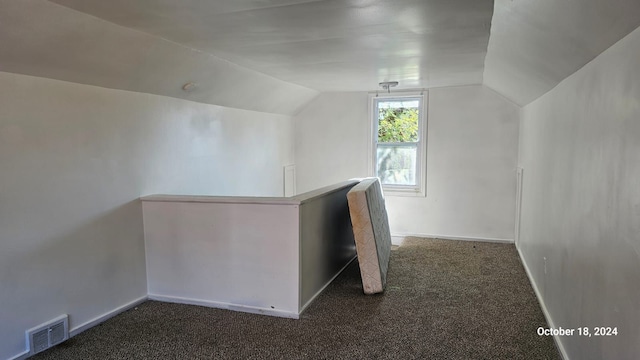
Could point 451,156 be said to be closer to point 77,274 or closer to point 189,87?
point 189,87

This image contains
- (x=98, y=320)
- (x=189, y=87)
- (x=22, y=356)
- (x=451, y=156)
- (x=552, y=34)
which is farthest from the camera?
(x=451, y=156)

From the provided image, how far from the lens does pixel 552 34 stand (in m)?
1.92

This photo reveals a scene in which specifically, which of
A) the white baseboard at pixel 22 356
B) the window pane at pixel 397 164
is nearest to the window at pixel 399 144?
the window pane at pixel 397 164

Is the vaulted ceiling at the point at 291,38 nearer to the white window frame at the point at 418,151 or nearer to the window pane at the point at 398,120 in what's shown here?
the white window frame at the point at 418,151

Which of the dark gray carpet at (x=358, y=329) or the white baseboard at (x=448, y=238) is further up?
the white baseboard at (x=448, y=238)

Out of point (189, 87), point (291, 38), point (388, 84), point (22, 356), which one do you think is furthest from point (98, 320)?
point (388, 84)

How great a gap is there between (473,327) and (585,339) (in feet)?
3.05

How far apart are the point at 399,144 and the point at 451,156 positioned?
731mm

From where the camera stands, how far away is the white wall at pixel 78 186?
2330mm

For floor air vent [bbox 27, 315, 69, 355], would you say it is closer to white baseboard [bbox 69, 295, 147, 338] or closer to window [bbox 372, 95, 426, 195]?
white baseboard [bbox 69, 295, 147, 338]

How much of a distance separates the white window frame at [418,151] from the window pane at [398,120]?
0.06 metres

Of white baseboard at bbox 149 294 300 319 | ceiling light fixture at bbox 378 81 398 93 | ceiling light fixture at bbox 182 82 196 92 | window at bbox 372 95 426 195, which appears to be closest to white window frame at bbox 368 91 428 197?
window at bbox 372 95 426 195

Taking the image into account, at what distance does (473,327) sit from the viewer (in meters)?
2.77

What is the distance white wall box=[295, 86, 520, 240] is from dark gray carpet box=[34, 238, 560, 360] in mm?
1622
